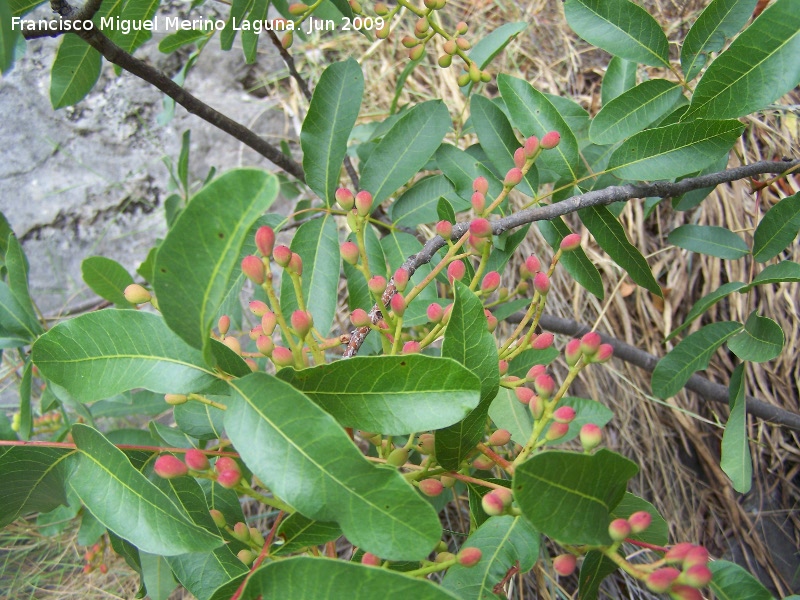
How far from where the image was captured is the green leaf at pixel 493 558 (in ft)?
1.72

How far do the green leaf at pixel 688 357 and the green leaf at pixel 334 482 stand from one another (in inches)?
27.2

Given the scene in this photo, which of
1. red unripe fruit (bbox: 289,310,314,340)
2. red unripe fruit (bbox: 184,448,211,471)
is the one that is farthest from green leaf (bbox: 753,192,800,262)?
red unripe fruit (bbox: 184,448,211,471)

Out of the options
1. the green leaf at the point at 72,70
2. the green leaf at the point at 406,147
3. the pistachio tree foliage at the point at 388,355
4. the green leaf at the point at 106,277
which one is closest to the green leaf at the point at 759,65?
the pistachio tree foliage at the point at 388,355

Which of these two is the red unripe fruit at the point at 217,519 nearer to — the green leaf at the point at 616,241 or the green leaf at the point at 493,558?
the green leaf at the point at 493,558

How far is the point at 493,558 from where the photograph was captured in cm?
53

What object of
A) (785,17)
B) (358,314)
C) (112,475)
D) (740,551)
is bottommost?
(740,551)

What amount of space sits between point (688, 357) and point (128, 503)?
83cm

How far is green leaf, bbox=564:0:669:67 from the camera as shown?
805 mm

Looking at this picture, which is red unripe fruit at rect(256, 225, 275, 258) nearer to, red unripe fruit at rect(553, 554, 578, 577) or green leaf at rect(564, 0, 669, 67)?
red unripe fruit at rect(553, 554, 578, 577)

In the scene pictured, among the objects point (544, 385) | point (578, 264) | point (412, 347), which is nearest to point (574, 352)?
point (544, 385)

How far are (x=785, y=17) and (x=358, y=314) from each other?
0.50 metres

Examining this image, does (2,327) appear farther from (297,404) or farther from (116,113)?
(116,113)

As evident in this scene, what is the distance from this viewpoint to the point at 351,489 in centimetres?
43

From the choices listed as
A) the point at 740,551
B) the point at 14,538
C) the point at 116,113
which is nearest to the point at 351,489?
the point at 740,551
